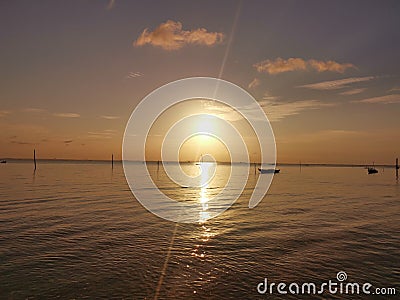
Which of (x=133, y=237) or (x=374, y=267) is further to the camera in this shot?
(x=133, y=237)

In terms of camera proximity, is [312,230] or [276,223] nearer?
[312,230]

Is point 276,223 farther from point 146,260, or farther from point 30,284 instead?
Result: point 30,284

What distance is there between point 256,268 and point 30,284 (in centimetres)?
983

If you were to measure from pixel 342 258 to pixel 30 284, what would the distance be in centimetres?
1507

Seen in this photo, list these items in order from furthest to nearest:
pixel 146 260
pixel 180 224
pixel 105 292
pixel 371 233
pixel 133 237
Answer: pixel 180 224 < pixel 371 233 < pixel 133 237 < pixel 146 260 < pixel 105 292

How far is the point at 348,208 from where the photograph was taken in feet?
116

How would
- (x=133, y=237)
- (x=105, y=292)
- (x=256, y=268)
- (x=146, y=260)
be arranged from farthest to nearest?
1. (x=133, y=237)
2. (x=146, y=260)
3. (x=256, y=268)
4. (x=105, y=292)

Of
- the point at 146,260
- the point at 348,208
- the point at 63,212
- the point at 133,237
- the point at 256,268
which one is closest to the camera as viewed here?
the point at 256,268

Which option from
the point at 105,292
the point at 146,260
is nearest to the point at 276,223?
the point at 146,260

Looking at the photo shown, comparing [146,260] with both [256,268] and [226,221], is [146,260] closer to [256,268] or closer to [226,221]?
[256,268]

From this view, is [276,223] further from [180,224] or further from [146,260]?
[146,260]

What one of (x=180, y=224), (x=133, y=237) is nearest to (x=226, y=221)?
(x=180, y=224)

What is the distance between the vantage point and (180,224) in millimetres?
25516

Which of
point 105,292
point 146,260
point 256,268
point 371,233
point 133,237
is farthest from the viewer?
point 371,233
